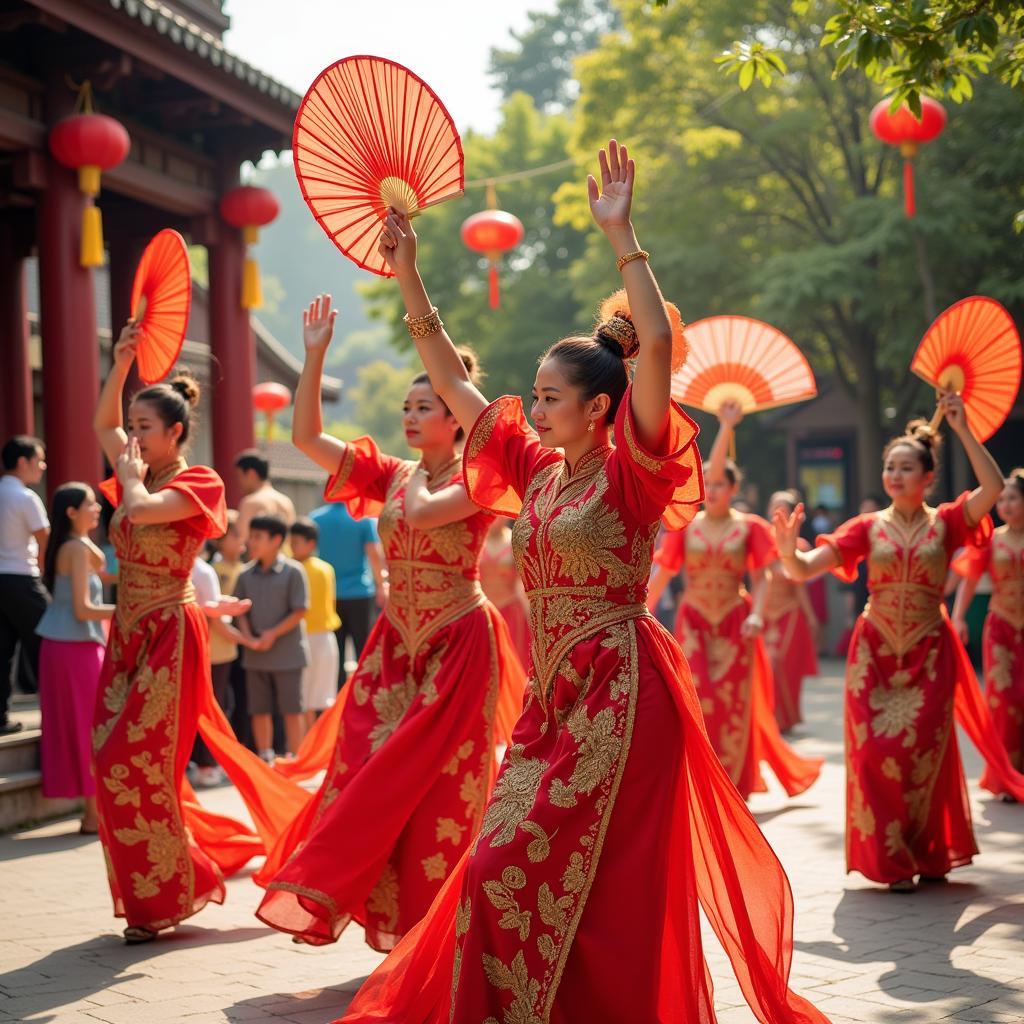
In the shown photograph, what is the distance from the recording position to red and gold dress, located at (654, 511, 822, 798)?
25.8 ft

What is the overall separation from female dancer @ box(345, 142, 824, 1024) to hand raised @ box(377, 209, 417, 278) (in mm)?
621

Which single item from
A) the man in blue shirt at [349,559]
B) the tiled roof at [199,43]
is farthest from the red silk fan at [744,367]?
the tiled roof at [199,43]

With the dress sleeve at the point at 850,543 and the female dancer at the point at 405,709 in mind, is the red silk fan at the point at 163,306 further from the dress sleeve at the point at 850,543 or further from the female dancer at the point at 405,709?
the dress sleeve at the point at 850,543

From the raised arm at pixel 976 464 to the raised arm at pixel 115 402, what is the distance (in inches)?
126

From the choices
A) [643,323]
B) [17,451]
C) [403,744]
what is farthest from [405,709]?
[17,451]

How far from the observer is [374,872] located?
175 inches

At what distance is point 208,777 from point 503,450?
5.18 m

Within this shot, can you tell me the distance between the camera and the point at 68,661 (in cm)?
738

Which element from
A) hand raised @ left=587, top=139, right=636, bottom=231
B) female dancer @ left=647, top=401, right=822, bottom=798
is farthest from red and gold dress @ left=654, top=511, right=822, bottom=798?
hand raised @ left=587, top=139, right=636, bottom=231

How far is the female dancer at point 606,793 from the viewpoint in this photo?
3.21 m

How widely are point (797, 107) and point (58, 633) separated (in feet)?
45.2

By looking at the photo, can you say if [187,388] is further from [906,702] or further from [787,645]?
[787,645]

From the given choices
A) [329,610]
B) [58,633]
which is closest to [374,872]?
[58,633]

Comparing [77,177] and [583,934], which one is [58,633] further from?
[583,934]
